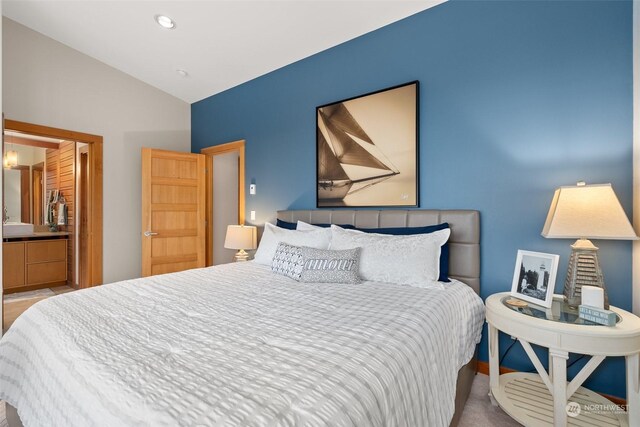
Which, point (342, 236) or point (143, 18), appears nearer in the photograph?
point (342, 236)

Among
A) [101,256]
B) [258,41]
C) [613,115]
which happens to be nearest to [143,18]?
[258,41]

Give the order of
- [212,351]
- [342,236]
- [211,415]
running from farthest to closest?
1. [342,236]
2. [212,351]
3. [211,415]

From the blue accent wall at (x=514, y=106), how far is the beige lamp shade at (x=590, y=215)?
1.24 ft

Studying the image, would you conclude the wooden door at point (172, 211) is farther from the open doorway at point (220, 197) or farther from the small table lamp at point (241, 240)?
the small table lamp at point (241, 240)

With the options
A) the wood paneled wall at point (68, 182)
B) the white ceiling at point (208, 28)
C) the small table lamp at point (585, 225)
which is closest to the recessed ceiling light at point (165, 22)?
the white ceiling at point (208, 28)

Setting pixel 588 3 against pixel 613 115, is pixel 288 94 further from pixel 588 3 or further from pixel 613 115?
pixel 613 115

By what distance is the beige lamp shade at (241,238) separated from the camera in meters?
3.58

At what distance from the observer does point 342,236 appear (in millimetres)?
2424

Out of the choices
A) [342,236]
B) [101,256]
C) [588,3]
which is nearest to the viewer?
[588,3]

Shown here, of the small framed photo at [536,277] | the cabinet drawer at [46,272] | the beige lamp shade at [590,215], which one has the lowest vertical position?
the cabinet drawer at [46,272]

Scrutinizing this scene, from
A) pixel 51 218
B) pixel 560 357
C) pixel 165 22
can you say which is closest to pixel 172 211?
pixel 165 22

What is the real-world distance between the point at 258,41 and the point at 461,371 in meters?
3.26

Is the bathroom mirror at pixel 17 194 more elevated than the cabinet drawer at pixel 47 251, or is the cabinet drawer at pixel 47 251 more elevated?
the bathroom mirror at pixel 17 194

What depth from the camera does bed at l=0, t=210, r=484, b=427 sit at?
80cm
